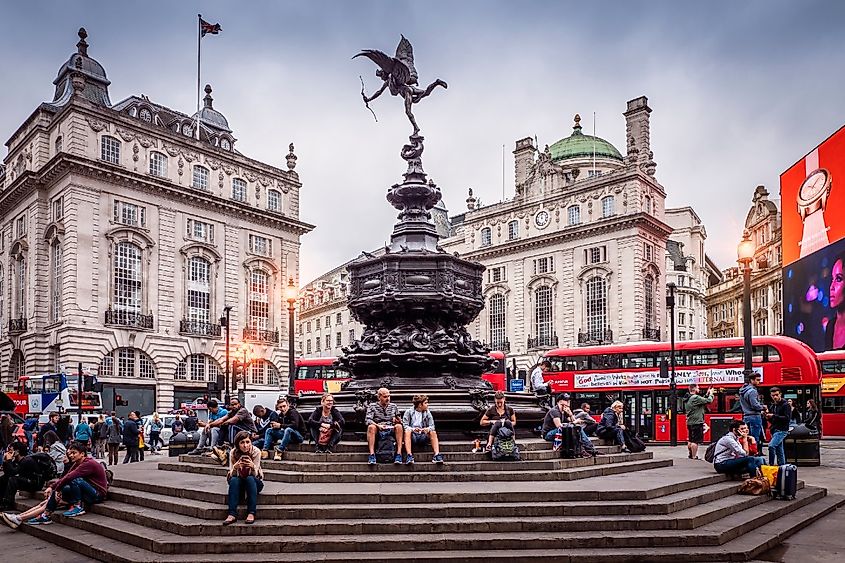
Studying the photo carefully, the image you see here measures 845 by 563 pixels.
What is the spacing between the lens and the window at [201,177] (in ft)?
166

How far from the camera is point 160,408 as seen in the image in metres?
46.4

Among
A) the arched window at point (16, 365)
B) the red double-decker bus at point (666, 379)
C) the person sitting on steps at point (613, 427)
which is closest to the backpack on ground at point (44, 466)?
the person sitting on steps at point (613, 427)

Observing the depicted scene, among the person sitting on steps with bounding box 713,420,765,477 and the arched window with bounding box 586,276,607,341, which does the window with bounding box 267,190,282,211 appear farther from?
the person sitting on steps with bounding box 713,420,765,477

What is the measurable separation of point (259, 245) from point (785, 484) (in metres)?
46.5

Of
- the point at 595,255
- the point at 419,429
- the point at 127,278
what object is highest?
the point at 595,255

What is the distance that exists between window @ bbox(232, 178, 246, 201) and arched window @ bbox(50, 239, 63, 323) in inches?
462

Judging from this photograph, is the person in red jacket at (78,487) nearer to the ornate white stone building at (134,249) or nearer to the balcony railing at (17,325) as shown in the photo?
the ornate white stone building at (134,249)

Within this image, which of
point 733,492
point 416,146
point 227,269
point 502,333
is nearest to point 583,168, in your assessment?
point 502,333

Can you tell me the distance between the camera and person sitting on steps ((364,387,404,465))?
1087cm

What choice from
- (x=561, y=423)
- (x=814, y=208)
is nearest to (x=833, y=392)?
(x=814, y=208)

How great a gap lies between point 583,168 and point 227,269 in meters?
32.5

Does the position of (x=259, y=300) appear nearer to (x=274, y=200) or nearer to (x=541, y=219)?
(x=274, y=200)

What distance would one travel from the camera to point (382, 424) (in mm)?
10844

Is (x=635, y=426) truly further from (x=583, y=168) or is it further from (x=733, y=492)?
(x=583, y=168)
